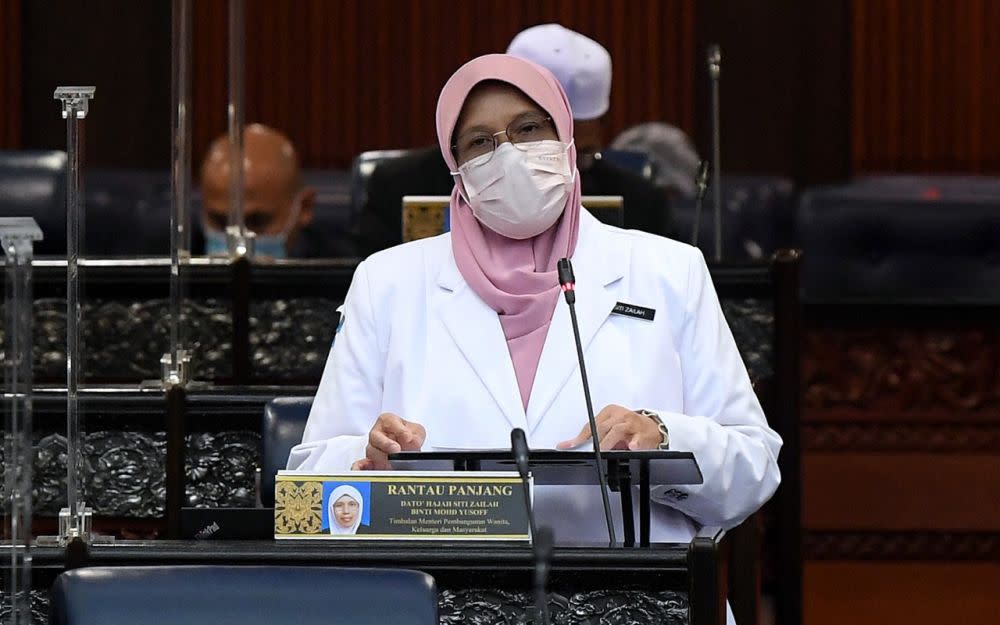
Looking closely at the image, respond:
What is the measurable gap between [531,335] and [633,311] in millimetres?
183

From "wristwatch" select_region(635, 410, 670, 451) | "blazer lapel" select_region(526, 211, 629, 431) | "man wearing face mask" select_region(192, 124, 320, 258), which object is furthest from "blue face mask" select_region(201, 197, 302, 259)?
"wristwatch" select_region(635, 410, 670, 451)

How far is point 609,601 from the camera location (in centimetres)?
281

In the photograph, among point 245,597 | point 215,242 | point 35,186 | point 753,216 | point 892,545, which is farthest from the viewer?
point 753,216

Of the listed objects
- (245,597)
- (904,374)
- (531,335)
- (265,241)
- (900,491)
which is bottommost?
(900,491)

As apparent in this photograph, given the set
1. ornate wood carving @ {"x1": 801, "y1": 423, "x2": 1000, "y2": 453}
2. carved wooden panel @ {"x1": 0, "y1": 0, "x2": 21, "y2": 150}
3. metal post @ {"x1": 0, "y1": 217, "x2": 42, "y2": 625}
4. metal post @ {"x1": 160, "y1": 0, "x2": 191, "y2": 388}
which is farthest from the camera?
carved wooden panel @ {"x1": 0, "y1": 0, "x2": 21, "y2": 150}

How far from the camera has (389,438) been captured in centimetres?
302

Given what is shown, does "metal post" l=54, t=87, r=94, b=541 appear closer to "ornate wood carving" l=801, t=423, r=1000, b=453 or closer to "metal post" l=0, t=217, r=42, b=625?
"metal post" l=0, t=217, r=42, b=625

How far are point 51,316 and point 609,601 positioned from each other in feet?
8.79

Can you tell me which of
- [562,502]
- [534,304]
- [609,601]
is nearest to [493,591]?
[609,601]

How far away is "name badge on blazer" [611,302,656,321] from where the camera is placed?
3.27m

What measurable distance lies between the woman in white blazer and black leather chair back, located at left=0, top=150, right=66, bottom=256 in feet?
7.93

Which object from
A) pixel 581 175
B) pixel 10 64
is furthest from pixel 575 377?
pixel 10 64

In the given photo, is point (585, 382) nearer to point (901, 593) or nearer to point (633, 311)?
point (633, 311)

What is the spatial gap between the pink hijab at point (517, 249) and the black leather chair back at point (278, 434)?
0.54 m
